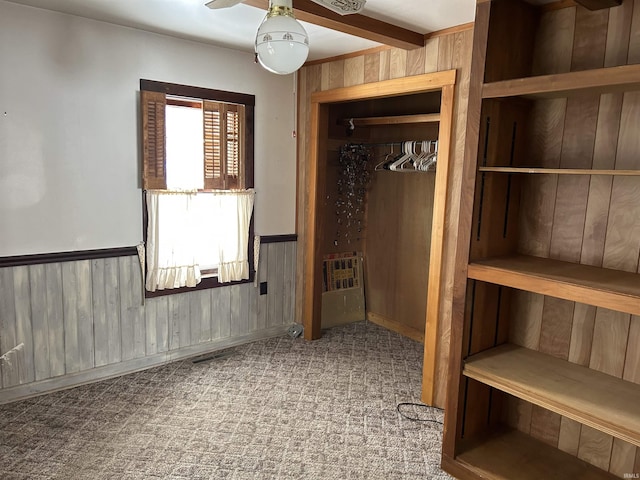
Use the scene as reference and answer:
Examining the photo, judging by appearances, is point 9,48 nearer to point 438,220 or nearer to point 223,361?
point 223,361

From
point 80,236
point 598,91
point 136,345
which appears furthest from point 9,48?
point 598,91

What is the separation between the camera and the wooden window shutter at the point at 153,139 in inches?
127

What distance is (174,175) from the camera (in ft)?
11.4

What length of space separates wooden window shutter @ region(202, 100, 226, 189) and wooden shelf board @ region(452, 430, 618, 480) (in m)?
2.50

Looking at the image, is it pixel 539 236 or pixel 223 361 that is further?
pixel 223 361

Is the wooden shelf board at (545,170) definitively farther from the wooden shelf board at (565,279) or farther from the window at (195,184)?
the window at (195,184)

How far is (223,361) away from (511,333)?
2.15 m

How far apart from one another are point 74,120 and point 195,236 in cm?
114

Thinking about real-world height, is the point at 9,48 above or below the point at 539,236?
above

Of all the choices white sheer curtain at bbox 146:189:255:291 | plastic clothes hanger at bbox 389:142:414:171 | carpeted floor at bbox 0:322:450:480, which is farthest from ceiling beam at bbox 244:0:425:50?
carpeted floor at bbox 0:322:450:480

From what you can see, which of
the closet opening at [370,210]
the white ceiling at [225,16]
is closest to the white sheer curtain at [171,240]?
the closet opening at [370,210]

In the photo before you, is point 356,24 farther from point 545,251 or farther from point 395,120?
point 545,251

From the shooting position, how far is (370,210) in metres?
4.66

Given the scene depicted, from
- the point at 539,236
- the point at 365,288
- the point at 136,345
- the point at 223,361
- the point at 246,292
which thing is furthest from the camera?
the point at 365,288
